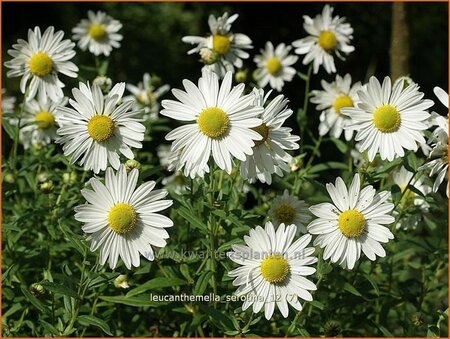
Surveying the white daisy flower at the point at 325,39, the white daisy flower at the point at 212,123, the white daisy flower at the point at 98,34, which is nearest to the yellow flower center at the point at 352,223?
the white daisy flower at the point at 212,123

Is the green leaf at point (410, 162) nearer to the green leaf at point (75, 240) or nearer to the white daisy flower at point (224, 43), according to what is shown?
the white daisy flower at point (224, 43)

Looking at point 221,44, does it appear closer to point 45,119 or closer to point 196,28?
point 45,119

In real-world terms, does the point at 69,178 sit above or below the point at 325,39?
below

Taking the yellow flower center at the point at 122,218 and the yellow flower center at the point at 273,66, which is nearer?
the yellow flower center at the point at 122,218

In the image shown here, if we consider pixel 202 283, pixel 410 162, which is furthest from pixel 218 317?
pixel 410 162

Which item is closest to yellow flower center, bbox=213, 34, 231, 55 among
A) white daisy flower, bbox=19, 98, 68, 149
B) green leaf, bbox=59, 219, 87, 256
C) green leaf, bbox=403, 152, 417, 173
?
white daisy flower, bbox=19, 98, 68, 149

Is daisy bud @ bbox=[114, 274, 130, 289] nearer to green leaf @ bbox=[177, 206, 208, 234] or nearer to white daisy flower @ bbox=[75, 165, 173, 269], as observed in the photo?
white daisy flower @ bbox=[75, 165, 173, 269]
